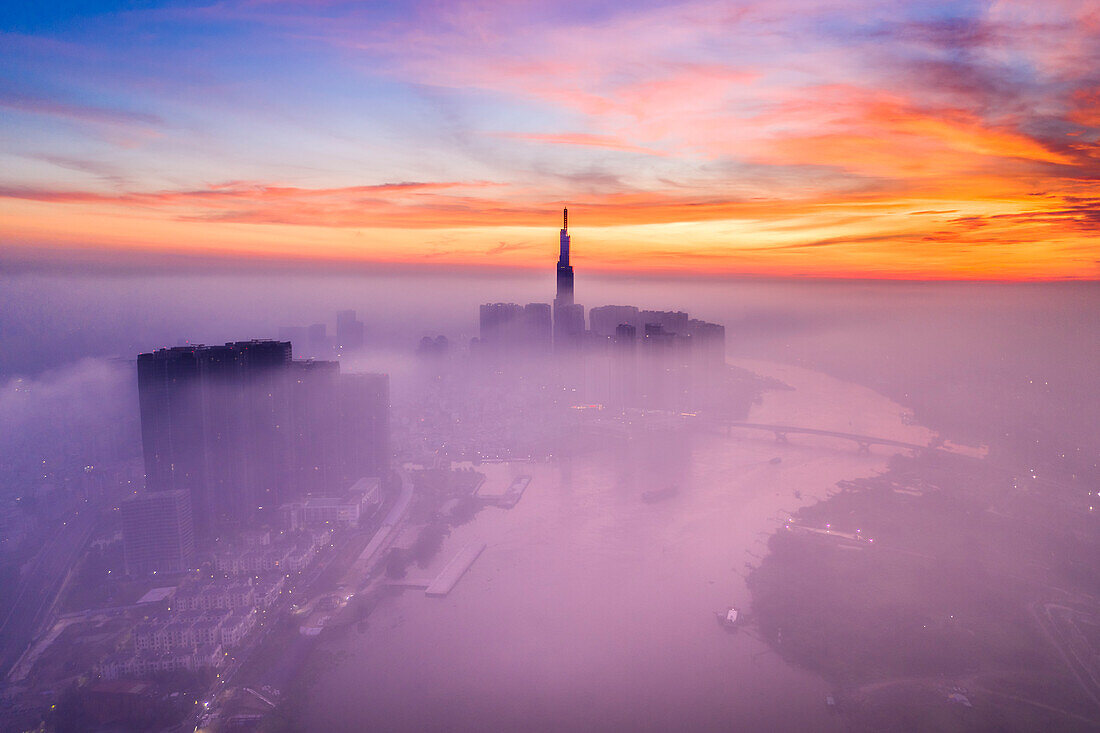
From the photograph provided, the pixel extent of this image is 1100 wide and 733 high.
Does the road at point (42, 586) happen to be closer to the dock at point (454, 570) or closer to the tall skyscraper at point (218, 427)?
the tall skyscraper at point (218, 427)

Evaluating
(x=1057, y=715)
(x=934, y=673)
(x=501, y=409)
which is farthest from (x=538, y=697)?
(x=501, y=409)

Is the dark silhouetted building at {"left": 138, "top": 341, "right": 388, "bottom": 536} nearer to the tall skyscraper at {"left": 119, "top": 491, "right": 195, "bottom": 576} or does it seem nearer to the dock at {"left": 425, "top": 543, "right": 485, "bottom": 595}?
the tall skyscraper at {"left": 119, "top": 491, "right": 195, "bottom": 576}

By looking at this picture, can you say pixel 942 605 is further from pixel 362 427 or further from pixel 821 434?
pixel 362 427

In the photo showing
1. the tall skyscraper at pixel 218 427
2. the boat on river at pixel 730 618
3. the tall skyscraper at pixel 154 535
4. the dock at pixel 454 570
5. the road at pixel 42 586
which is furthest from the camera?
the tall skyscraper at pixel 218 427

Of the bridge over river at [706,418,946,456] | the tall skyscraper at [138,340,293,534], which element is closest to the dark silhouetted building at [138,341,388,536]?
the tall skyscraper at [138,340,293,534]

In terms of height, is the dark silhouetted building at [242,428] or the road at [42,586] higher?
the dark silhouetted building at [242,428]

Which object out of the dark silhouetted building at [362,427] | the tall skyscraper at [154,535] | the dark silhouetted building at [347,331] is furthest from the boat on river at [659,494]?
the dark silhouetted building at [347,331]
